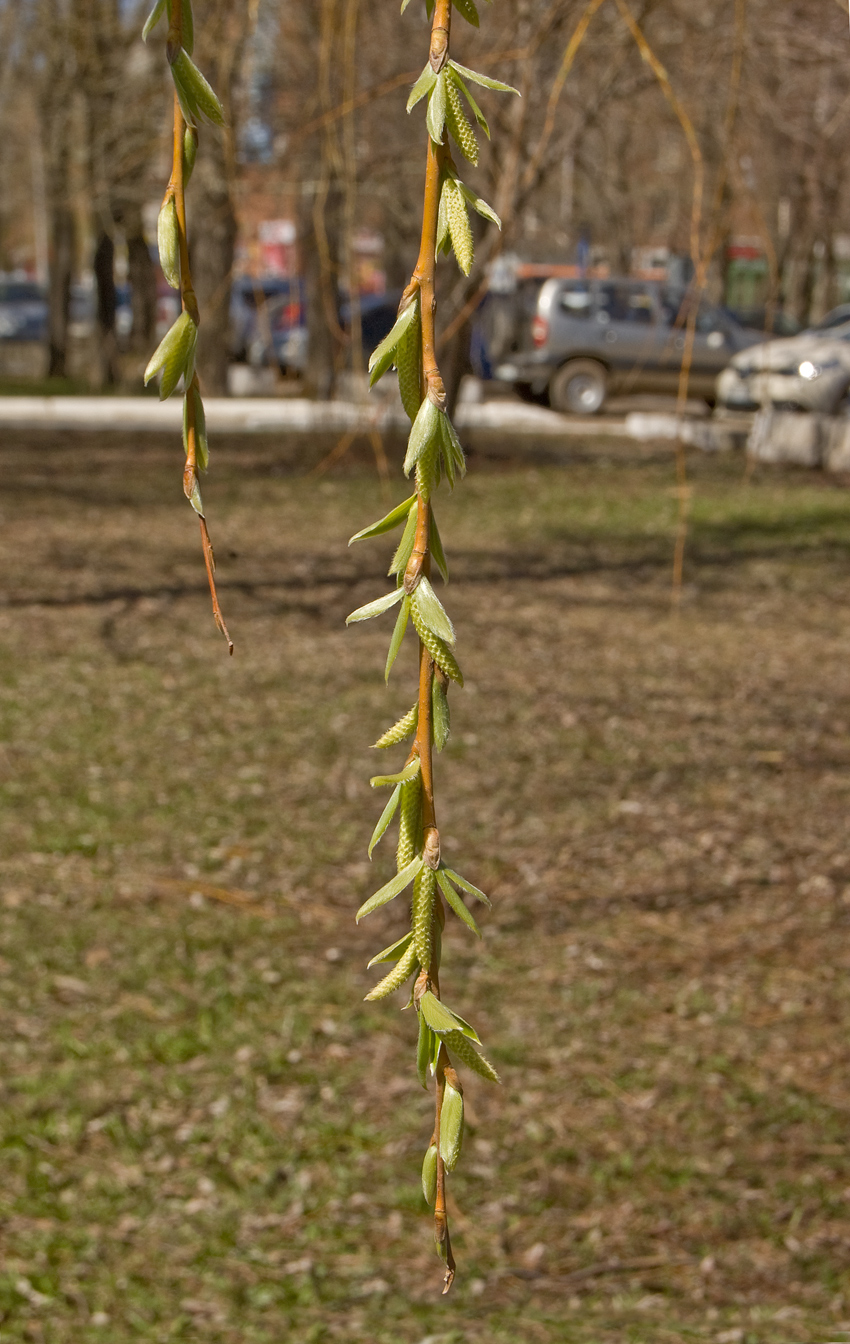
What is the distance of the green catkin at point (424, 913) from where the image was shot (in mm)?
740

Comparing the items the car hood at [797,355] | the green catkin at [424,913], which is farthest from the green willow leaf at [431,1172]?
the car hood at [797,355]

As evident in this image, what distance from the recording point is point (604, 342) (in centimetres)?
2111

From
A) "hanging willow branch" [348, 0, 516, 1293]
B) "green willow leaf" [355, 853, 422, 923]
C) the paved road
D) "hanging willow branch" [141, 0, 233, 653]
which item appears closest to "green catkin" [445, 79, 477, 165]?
"hanging willow branch" [348, 0, 516, 1293]

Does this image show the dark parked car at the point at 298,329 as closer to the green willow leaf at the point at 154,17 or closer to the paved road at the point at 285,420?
the paved road at the point at 285,420

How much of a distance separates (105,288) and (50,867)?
17336mm

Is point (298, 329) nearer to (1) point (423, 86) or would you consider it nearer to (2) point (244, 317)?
(2) point (244, 317)

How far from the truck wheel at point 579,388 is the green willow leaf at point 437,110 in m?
21.3

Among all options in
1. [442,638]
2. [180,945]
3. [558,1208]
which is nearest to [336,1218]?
[558,1208]

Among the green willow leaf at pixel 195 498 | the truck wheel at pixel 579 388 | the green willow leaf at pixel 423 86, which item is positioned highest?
the green willow leaf at pixel 423 86

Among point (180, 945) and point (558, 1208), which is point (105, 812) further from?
point (558, 1208)

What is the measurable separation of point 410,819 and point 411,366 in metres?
0.22

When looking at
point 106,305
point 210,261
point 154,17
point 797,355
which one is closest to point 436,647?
point 154,17

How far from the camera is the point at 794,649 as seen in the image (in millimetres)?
9242

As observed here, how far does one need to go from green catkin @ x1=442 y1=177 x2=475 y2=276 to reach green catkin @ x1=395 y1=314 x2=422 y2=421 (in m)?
0.04
